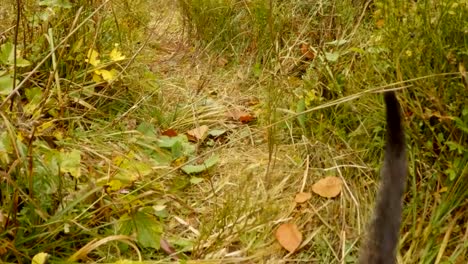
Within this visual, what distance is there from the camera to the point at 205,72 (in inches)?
98.3

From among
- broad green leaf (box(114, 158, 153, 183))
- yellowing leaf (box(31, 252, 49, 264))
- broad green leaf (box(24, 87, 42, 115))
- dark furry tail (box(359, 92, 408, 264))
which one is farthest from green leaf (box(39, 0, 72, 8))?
dark furry tail (box(359, 92, 408, 264))

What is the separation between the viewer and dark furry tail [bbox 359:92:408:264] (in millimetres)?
929

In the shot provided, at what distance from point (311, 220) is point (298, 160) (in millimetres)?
242

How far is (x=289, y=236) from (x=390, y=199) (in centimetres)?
69

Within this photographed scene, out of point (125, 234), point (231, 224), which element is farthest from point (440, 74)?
point (125, 234)

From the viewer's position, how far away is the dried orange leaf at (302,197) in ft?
5.49

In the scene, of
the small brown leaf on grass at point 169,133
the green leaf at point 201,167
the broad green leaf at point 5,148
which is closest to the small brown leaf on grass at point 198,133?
the small brown leaf on grass at point 169,133

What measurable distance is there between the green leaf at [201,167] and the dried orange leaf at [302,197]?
0.28 m

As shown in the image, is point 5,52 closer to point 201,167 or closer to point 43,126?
point 43,126

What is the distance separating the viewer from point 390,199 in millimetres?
929

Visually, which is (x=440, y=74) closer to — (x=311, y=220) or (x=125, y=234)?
(x=311, y=220)

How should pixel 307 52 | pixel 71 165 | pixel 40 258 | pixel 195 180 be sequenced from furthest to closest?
pixel 307 52
pixel 195 180
pixel 71 165
pixel 40 258

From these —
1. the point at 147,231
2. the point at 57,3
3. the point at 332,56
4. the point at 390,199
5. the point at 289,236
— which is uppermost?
the point at 57,3

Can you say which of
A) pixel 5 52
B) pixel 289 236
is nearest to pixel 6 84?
pixel 5 52
